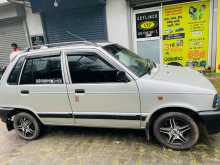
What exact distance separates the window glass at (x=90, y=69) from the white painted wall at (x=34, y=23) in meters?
6.45

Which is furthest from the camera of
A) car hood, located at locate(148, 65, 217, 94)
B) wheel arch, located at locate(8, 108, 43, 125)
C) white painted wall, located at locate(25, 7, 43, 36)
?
white painted wall, located at locate(25, 7, 43, 36)

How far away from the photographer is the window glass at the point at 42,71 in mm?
3576

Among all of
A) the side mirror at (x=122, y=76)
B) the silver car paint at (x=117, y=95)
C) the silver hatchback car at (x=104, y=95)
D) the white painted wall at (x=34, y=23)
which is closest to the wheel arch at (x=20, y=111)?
the silver hatchback car at (x=104, y=95)

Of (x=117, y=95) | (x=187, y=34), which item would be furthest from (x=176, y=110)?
(x=187, y=34)

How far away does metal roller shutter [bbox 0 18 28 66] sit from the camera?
947 centimetres

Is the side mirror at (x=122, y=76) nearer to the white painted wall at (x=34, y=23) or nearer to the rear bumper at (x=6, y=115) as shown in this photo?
the rear bumper at (x=6, y=115)

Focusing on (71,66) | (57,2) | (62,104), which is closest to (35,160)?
(62,104)

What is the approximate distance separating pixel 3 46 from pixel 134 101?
30.9ft

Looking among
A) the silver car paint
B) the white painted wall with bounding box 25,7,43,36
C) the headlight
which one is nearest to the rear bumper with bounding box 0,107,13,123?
the silver car paint

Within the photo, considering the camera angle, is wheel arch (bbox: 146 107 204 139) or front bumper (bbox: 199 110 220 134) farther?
wheel arch (bbox: 146 107 204 139)

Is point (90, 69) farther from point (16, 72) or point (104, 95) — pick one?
point (16, 72)

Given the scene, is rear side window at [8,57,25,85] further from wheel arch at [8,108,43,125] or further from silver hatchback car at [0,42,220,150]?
wheel arch at [8,108,43,125]

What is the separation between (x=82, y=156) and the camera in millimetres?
3297

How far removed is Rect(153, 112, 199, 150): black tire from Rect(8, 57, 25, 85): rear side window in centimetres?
271
